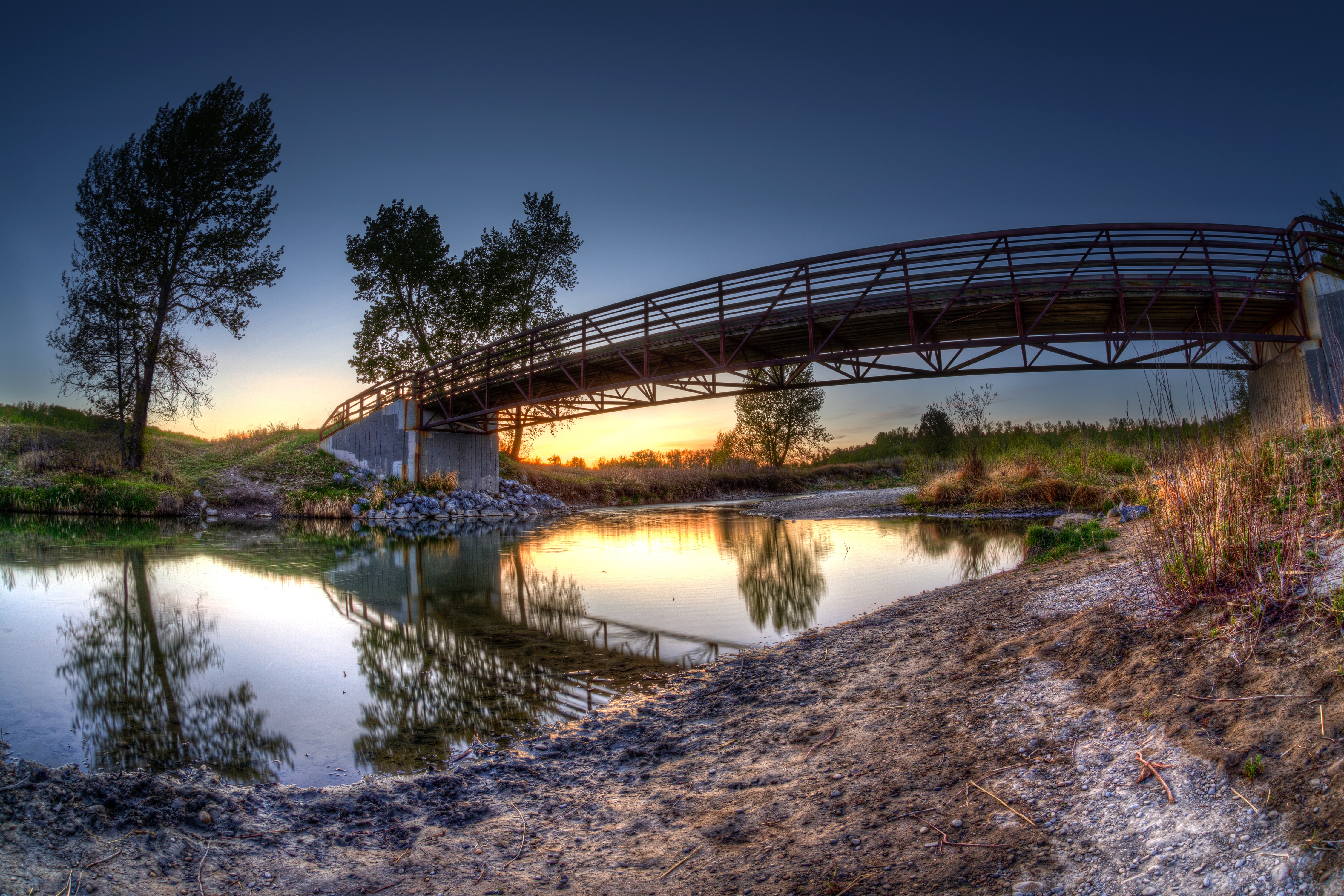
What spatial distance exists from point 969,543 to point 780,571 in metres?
4.34

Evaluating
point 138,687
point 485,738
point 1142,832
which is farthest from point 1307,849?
point 138,687

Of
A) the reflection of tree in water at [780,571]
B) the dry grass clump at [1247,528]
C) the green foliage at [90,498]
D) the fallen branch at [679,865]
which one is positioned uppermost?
the green foliage at [90,498]

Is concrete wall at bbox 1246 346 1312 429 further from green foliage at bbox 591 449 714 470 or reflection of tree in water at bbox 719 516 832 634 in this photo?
green foliage at bbox 591 449 714 470

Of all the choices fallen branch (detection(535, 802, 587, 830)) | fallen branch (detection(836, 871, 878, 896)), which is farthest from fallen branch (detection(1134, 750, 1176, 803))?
fallen branch (detection(535, 802, 587, 830))

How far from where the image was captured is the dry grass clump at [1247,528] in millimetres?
3223

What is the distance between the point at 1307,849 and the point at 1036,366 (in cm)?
1453

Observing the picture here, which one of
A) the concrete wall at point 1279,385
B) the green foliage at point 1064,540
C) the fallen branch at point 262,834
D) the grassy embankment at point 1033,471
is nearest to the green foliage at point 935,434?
the grassy embankment at point 1033,471

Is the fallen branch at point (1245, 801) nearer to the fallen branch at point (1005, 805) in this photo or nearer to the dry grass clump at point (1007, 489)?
the fallen branch at point (1005, 805)

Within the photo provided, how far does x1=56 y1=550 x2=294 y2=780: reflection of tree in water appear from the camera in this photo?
355 centimetres

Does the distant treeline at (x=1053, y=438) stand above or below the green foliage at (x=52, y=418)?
below

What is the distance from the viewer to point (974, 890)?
1982 millimetres

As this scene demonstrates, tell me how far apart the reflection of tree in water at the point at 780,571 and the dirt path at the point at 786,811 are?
2.73m

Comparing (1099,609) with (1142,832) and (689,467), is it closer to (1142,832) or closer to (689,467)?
(1142,832)

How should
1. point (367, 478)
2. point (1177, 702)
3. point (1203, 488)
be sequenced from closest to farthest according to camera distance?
point (1177, 702) < point (1203, 488) < point (367, 478)
